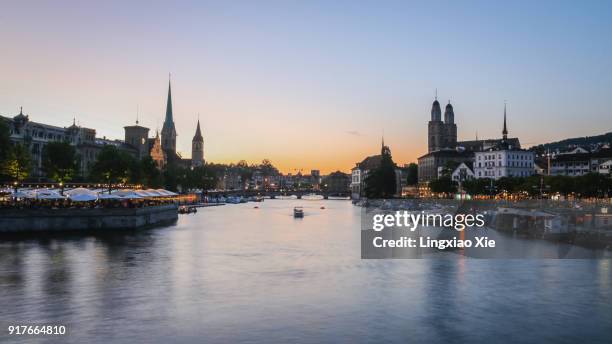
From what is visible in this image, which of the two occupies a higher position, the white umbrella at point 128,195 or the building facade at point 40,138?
the building facade at point 40,138

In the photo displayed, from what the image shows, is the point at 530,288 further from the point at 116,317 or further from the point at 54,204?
the point at 54,204

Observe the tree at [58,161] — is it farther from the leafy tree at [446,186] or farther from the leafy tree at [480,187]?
the leafy tree at [446,186]

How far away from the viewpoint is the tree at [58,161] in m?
97.1

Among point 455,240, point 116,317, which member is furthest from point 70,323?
point 455,240

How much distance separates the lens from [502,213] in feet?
308

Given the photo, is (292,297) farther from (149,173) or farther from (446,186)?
(446,186)

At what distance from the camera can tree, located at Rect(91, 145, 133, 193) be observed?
109062mm

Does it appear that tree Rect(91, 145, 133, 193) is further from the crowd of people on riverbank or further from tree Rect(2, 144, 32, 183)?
tree Rect(2, 144, 32, 183)

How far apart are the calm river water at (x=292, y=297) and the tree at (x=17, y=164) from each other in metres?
25.1

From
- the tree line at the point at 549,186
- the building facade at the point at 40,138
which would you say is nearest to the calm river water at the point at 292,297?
the building facade at the point at 40,138

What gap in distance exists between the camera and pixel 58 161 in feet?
319

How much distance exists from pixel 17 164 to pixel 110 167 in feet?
86.3

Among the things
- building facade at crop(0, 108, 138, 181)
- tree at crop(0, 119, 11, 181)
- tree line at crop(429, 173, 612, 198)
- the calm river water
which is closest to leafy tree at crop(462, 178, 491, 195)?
tree line at crop(429, 173, 612, 198)

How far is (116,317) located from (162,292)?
7271mm
